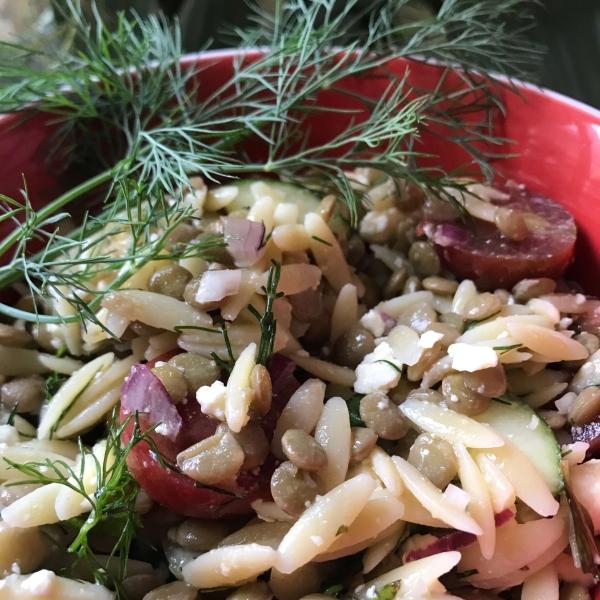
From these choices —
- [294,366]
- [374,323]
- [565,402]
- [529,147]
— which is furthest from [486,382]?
[529,147]

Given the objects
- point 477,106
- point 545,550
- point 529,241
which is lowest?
point 545,550

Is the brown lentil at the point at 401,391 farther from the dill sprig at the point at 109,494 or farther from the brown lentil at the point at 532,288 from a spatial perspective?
the dill sprig at the point at 109,494

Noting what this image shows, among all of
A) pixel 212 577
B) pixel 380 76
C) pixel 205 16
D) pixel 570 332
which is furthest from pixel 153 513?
pixel 205 16

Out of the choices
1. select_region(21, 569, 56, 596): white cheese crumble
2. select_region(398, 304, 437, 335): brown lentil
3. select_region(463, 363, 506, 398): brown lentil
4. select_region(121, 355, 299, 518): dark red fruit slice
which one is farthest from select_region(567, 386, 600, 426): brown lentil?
select_region(21, 569, 56, 596): white cheese crumble

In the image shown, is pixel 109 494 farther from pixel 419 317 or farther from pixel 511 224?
pixel 511 224

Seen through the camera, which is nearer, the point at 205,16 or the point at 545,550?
the point at 545,550

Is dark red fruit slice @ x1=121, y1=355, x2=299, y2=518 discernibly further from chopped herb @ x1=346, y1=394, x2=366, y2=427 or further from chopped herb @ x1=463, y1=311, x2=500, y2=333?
chopped herb @ x1=463, y1=311, x2=500, y2=333

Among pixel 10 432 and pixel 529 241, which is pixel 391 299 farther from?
pixel 10 432
